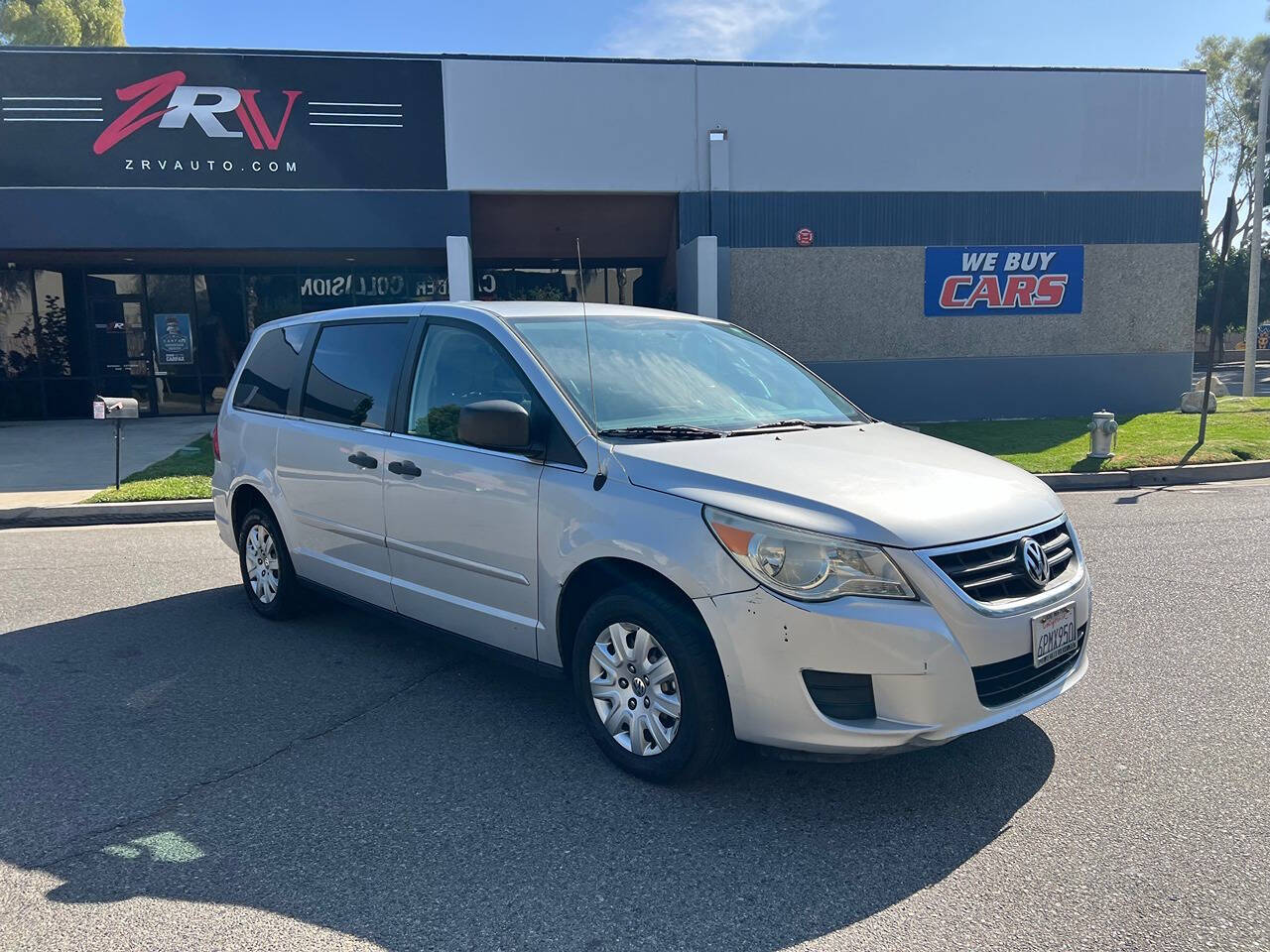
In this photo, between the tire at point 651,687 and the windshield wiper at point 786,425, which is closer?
the tire at point 651,687

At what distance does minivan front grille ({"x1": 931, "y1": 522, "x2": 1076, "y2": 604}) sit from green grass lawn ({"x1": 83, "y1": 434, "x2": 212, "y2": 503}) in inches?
307

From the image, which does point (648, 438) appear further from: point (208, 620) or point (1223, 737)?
point (208, 620)

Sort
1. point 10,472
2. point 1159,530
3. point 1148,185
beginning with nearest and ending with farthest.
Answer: point 1159,530, point 10,472, point 1148,185

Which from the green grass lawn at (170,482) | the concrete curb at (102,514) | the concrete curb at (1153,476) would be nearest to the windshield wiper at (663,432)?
the green grass lawn at (170,482)

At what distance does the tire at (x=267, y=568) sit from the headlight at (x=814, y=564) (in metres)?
3.48

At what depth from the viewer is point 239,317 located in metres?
19.4

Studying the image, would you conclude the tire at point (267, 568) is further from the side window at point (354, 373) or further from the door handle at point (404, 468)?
the door handle at point (404, 468)

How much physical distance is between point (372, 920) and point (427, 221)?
15106mm

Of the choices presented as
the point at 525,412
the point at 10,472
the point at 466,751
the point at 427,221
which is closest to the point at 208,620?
the point at 466,751

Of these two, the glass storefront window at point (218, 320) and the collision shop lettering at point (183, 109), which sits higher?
the collision shop lettering at point (183, 109)

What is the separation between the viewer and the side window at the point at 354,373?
4.89 meters

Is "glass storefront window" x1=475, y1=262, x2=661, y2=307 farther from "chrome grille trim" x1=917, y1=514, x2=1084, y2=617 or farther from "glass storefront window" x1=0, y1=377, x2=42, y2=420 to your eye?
"chrome grille trim" x1=917, y1=514, x2=1084, y2=617

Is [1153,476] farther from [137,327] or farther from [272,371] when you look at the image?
[137,327]

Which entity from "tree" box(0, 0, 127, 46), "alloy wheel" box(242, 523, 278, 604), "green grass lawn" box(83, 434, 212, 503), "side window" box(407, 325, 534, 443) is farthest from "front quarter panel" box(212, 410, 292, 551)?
"tree" box(0, 0, 127, 46)
